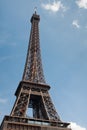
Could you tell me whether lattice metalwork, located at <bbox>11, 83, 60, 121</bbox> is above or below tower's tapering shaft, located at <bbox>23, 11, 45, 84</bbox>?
below

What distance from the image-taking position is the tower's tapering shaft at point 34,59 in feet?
302

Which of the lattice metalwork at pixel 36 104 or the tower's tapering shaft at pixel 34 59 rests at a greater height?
the tower's tapering shaft at pixel 34 59

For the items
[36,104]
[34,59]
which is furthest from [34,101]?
[34,59]

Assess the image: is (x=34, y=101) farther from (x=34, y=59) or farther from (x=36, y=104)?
(x=34, y=59)

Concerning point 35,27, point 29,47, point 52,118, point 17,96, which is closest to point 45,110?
point 52,118

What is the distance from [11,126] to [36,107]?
16.6m

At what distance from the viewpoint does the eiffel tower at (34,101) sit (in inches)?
3049

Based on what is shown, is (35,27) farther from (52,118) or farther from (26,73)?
(52,118)

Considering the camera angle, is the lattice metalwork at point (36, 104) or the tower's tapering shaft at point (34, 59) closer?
the lattice metalwork at point (36, 104)

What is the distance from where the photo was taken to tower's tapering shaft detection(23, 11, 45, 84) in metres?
92.1

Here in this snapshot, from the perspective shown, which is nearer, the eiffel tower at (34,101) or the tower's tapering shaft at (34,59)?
the eiffel tower at (34,101)

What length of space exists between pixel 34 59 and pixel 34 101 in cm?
1237

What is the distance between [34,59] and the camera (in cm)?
9531

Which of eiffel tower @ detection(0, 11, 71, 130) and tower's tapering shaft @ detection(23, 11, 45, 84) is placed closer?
eiffel tower @ detection(0, 11, 71, 130)
